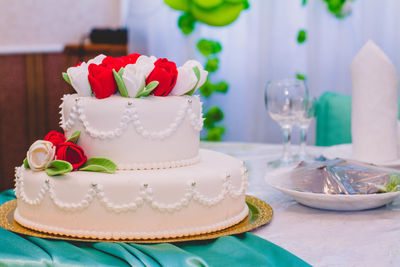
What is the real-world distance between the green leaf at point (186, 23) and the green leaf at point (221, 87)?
1.23 ft

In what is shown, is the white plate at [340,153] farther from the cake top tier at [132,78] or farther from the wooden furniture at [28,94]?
the wooden furniture at [28,94]

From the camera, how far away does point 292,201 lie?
3.47 ft

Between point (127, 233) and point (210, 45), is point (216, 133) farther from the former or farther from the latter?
point (127, 233)

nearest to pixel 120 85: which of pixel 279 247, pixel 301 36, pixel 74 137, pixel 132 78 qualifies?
pixel 132 78

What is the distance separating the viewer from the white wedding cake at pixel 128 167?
2.67 feet

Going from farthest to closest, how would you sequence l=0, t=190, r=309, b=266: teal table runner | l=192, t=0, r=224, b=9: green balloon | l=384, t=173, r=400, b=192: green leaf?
l=192, t=0, r=224, b=9: green balloon → l=384, t=173, r=400, b=192: green leaf → l=0, t=190, r=309, b=266: teal table runner

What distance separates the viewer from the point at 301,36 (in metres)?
2.66

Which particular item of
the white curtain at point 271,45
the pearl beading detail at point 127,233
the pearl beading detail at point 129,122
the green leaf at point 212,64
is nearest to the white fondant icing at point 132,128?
the pearl beading detail at point 129,122

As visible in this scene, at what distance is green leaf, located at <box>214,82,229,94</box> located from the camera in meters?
2.90

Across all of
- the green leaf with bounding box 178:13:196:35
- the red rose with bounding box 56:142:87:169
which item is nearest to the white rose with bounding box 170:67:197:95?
the red rose with bounding box 56:142:87:169

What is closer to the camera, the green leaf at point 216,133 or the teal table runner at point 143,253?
the teal table runner at point 143,253

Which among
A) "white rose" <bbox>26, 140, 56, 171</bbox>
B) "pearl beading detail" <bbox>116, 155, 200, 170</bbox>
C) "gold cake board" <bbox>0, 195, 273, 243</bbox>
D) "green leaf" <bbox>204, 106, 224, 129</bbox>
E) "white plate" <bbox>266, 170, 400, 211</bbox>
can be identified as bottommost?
"green leaf" <bbox>204, 106, 224, 129</bbox>

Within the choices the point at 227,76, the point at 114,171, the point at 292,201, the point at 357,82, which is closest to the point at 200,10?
the point at 227,76

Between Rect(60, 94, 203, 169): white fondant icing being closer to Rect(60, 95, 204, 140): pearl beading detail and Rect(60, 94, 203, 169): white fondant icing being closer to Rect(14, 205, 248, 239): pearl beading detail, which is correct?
Rect(60, 95, 204, 140): pearl beading detail
